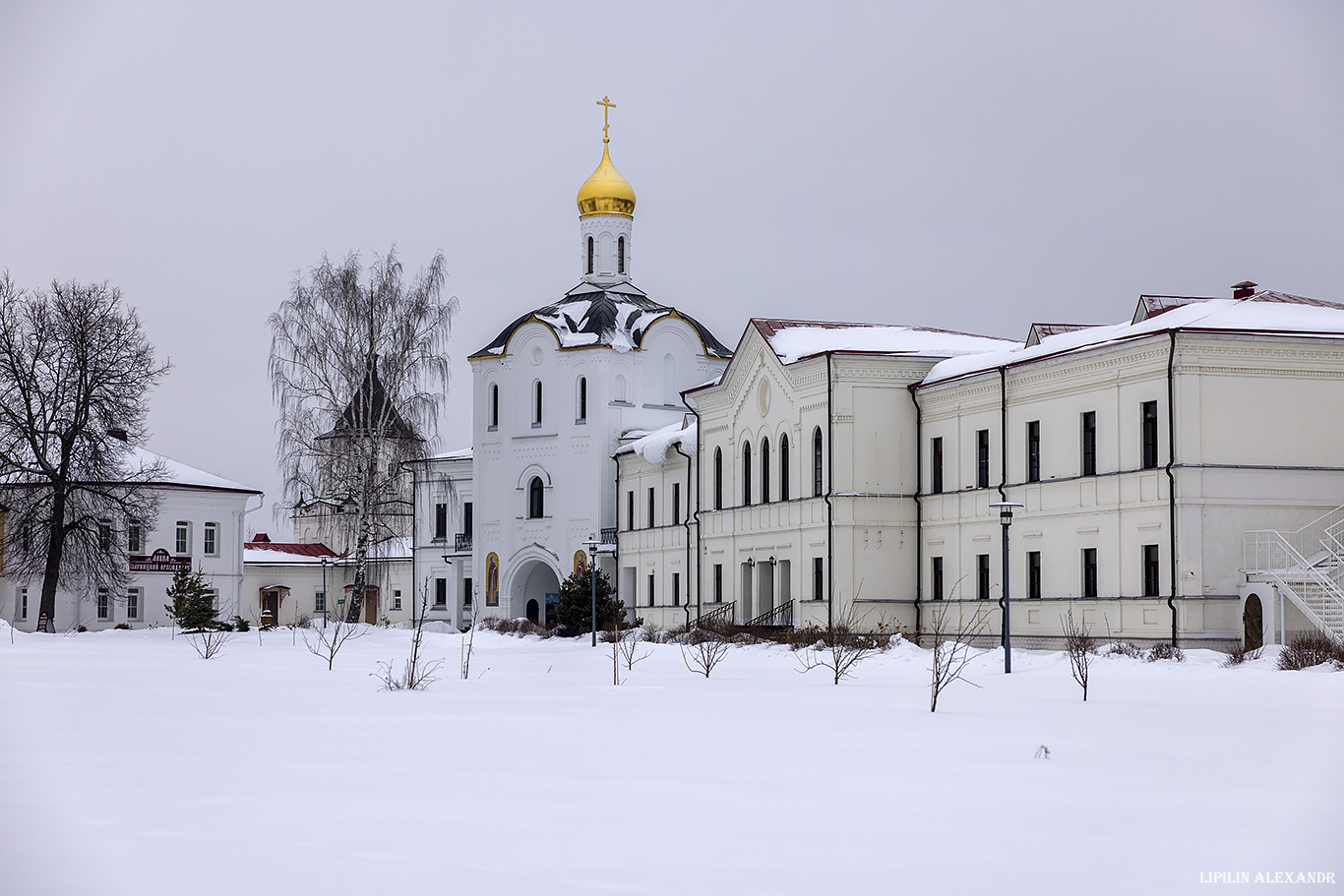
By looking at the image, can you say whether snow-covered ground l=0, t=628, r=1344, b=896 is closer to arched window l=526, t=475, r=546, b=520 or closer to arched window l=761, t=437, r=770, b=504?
arched window l=761, t=437, r=770, b=504

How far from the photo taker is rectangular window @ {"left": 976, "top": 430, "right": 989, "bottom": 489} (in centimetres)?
3325

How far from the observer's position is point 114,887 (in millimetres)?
6566

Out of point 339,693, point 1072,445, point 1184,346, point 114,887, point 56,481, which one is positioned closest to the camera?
point 114,887

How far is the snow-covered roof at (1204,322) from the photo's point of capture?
27.4m

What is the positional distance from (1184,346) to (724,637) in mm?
11977

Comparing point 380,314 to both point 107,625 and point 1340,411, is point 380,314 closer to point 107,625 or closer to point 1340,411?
point 107,625

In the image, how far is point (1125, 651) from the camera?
83.4ft

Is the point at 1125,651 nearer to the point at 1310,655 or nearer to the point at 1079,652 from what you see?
the point at 1310,655

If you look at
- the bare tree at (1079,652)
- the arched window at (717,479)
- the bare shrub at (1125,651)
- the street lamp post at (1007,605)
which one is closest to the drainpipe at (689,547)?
the arched window at (717,479)

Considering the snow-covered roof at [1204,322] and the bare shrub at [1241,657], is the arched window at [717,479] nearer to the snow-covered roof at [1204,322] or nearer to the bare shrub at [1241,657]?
the snow-covered roof at [1204,322]

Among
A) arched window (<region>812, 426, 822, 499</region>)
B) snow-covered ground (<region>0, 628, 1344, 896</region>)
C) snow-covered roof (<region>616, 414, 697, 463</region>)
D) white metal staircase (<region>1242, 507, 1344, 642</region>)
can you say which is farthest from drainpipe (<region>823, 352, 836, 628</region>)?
snow-covered ground (<region>0, 628, 1344, 896</region>)

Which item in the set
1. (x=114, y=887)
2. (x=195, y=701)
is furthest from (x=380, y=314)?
(x=114, y=887)

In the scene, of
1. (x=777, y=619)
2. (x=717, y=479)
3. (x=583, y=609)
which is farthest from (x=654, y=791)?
(x=717, y=479)

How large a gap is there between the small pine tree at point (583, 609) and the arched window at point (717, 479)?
12.1 feet
